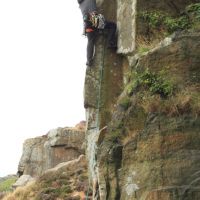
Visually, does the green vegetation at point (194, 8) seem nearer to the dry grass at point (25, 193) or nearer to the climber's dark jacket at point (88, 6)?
the climber's dark jacket at point (88, 6)

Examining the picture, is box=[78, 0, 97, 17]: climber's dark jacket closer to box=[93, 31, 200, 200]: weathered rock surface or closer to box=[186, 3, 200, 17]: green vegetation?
box=[186, 3, 200, 17]: green vegetation

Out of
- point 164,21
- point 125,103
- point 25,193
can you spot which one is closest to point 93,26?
point 164,21

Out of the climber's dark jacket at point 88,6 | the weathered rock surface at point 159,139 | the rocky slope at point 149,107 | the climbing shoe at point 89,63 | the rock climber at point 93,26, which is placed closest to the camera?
the weathered rock surface at point 159,139

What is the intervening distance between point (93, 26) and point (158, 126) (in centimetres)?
761

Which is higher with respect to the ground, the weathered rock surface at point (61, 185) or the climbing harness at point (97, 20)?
the climbing harness at point (97, 20)

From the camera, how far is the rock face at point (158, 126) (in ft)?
43.5

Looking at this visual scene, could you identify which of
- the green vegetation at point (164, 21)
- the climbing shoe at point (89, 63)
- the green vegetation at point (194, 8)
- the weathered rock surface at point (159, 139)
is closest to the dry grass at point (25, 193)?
the climbing shoe at point (89, 63)

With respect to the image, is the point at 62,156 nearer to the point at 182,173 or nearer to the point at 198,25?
the point at 198,25

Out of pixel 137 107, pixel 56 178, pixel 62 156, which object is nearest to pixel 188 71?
pixel 137 107

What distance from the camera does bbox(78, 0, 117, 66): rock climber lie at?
→ 20.5 meters

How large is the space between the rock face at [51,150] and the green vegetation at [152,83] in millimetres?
18549

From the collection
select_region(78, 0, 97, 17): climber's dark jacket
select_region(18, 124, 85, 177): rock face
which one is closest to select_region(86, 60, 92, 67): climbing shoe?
select_region(78, 0, 97, 17): climber's dark jacket

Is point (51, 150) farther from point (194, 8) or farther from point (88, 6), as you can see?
point (194, 8)

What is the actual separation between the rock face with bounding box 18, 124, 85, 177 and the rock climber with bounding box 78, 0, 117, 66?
13684mm
